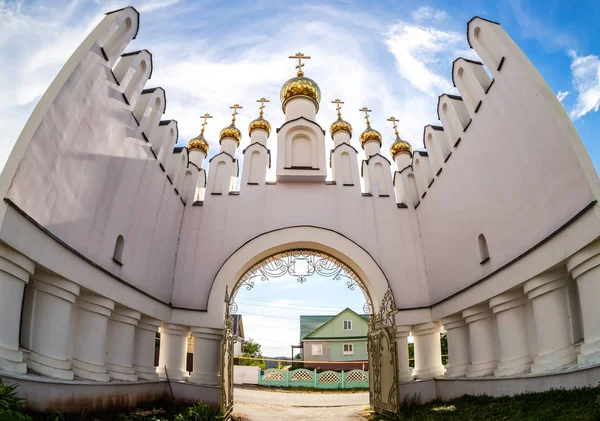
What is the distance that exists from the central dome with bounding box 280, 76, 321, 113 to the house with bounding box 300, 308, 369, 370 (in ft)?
49.8

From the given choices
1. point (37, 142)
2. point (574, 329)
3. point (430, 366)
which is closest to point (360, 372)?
point (430, 366)

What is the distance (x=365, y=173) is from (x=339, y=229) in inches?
87.1

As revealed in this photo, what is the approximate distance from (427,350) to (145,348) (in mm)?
6147

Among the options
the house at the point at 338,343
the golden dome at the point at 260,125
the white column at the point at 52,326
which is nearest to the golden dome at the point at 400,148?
the golden dome at the point at 260,125

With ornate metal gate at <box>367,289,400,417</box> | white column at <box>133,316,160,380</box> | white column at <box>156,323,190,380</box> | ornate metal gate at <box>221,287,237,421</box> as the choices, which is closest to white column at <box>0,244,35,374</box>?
white column at <box>133,316,160,380</box>

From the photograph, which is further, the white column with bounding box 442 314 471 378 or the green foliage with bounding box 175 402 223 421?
the white column with bounding box 442 314 471 378

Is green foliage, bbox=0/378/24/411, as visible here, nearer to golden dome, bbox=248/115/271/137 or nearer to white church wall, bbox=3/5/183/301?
white church wall, bbox=3/5/183/301

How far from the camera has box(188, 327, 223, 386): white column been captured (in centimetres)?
925

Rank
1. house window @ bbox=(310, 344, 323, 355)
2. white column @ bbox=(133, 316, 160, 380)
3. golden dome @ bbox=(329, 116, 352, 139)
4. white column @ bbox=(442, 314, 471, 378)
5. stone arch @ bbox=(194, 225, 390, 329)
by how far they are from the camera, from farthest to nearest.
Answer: house window @ bbox=(310, 344, 323, 355)
golden dome @ bbox=(329, 116, 352, 139)
stone arch @ bbox=(194, 225, 390, 329)
white column @ bbox=(442, 314, 471, 378)
white column @ bbox=(133, 316, 160, 380)

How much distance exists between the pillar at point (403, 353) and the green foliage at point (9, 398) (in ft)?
23.5

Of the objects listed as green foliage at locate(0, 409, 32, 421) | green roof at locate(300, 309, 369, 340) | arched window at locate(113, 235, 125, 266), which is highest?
arched window at locate(113, 235, 125, 266)

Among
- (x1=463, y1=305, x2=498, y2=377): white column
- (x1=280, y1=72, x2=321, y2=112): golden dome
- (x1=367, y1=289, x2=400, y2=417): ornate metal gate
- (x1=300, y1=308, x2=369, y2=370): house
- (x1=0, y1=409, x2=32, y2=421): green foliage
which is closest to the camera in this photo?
(x1=0, y1=409, x2=32, y2=421): green foliage

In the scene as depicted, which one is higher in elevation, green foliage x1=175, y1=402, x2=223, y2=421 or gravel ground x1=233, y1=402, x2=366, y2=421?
green foliage x1=175, y1=402, x2=223, y2=421

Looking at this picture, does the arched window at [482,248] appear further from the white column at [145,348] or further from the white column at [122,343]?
the white column at [145,348]
